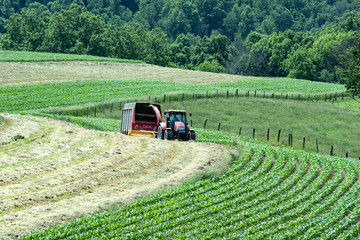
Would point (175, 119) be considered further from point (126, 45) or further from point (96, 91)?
point (126, 45)

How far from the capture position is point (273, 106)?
63594 mm

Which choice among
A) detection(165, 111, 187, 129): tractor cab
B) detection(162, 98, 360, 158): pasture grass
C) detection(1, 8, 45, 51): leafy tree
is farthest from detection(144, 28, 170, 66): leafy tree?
detection(165, 111, 187, 129): tractor cab

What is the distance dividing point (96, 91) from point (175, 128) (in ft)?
110

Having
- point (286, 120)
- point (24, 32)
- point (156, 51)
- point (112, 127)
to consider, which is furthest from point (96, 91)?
point (156, 51)

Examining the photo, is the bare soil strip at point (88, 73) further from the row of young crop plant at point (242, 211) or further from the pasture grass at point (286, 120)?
the row of young crop plant at point (242, 211)

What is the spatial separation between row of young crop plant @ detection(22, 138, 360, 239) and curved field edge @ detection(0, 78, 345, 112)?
35.1 m

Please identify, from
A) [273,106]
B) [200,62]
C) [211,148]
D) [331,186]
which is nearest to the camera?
[331,186]

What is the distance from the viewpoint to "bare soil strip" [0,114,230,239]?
19.1 meters

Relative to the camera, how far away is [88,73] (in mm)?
83312

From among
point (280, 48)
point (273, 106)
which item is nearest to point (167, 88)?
point (273, 106)

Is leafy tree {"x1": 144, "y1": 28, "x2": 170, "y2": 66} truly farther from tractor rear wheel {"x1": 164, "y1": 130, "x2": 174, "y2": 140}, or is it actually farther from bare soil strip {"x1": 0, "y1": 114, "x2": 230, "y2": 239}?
tractor rear wheel {"x1": 164, "y1": 130, "x2": 174, "y2": 140}

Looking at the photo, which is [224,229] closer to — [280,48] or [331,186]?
[331,186]

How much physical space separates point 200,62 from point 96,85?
245ft

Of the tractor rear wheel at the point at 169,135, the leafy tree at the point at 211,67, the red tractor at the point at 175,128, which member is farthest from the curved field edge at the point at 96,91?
the leafy tree at the point at 211,67
